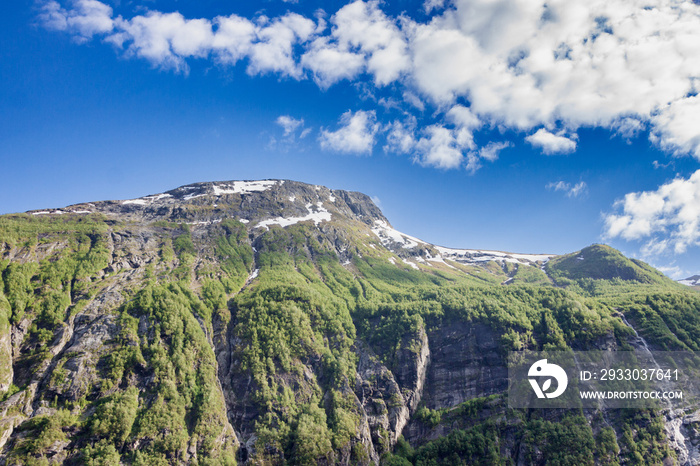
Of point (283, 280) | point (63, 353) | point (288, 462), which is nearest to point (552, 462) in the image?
point (288, 462)

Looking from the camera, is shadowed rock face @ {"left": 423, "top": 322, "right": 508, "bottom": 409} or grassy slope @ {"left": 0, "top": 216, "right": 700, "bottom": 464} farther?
shadowed rock face @ {"left": 423, "top": 322, "right": 508, "bottom": 409}

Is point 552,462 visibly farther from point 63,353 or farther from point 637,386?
point 63,353

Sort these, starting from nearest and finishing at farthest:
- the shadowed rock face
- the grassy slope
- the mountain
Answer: the mountain
the grassy slope
the shadowed rock face

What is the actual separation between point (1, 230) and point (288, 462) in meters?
141

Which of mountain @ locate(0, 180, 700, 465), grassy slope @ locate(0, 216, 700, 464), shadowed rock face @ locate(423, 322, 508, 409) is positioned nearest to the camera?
mountain @ locate(0, 180, 700, 465)

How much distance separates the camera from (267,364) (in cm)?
12100

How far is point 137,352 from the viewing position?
10381 centimetres

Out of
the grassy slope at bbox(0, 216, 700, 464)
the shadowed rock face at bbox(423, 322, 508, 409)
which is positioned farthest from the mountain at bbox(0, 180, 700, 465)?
the shadowed rock face at bbox(423, 322, 508, 409)

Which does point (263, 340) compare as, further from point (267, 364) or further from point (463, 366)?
point (463, 366)

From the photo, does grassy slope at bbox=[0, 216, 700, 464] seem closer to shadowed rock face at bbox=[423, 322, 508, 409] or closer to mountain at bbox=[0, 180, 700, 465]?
mountain at bbox=[0, 180, 700, 465]

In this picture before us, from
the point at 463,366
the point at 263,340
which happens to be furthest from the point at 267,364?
the point at 463,366

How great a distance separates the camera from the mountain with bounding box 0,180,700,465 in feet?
295

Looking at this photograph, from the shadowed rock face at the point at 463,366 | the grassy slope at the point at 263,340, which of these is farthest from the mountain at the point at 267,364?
the shadowed rock face at the point at 463,366

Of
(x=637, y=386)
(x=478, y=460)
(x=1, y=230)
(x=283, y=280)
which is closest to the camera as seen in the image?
(x=478, y=460)
